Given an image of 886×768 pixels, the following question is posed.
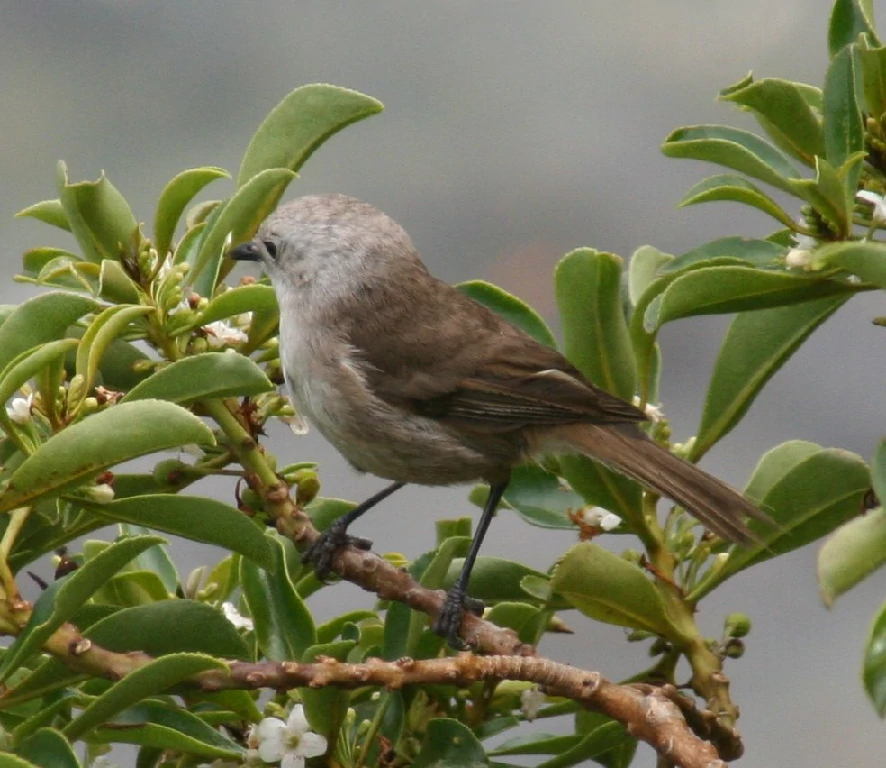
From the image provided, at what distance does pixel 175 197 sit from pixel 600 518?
89 centimetres

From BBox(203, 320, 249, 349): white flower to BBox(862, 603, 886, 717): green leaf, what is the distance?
1.14 metres

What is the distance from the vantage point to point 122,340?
2111 millimetres

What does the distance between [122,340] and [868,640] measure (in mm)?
1260

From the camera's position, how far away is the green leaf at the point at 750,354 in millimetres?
2029

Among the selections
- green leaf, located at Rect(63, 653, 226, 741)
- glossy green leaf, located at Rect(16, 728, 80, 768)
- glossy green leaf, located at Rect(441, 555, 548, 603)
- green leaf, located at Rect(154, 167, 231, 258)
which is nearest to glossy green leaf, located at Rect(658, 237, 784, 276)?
glossy green leaf, located at Rect(441, 555, 548, 603)

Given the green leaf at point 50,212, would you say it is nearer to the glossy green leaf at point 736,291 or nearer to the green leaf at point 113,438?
the green leaf at point 113,438

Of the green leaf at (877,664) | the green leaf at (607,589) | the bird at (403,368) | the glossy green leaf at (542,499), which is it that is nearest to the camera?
the green leaf at (877,664)

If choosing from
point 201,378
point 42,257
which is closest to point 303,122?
point 42,257

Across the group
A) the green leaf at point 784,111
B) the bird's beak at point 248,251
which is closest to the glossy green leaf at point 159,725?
the green leaf at point 784,111

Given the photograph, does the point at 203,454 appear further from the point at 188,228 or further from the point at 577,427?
the point at 577,427

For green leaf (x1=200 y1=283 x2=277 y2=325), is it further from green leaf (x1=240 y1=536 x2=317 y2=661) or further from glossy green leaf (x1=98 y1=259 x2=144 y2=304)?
green leaf (x1=240 y1=536 x2=317 y2=661)

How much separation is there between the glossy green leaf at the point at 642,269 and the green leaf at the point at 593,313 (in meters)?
0.09

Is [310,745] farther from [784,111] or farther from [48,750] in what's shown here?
[784,111]

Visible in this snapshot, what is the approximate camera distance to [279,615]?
187 cm
